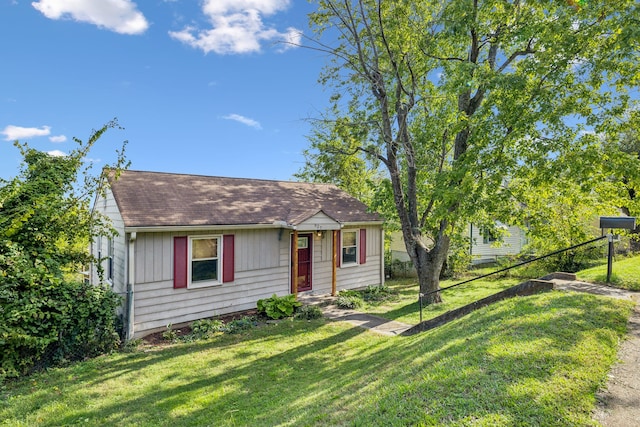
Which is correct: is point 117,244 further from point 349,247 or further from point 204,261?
point 349,247

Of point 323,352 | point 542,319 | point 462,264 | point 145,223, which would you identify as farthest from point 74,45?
point 462,264

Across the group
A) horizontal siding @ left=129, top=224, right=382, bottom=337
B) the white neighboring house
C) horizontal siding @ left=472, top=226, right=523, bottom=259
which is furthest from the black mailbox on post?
horizontal siding @ left=472, top=226, right=523, bottom=259

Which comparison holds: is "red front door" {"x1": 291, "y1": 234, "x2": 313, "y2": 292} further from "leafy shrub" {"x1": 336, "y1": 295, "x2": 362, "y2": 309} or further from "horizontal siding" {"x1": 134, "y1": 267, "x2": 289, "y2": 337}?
"leafy shrub" {"x1": 336, "y1": 295, "x2": 362, "y2": 309}

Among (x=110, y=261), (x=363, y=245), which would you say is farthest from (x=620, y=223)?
(x=110, y=261)

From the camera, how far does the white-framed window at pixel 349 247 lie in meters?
13.1

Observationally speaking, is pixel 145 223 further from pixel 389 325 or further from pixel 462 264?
pixel 462 264

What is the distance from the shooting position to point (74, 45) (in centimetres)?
998

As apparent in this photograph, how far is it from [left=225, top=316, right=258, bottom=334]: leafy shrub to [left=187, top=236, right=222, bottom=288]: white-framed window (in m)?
1.27

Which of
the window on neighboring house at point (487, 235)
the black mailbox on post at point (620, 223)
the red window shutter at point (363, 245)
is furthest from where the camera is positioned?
the red window shutter at point (363, 245)

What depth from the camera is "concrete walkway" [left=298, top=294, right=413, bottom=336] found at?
874 cm

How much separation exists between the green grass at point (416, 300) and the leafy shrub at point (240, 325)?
140 inches

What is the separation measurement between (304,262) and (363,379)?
748 cm

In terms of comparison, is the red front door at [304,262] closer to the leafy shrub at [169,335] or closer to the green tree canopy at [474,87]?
the green tree canopy at [474,87]

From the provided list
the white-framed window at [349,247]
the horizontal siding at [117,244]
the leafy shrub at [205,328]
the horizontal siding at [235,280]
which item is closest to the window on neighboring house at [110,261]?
the horizontal siding at [117,244]
